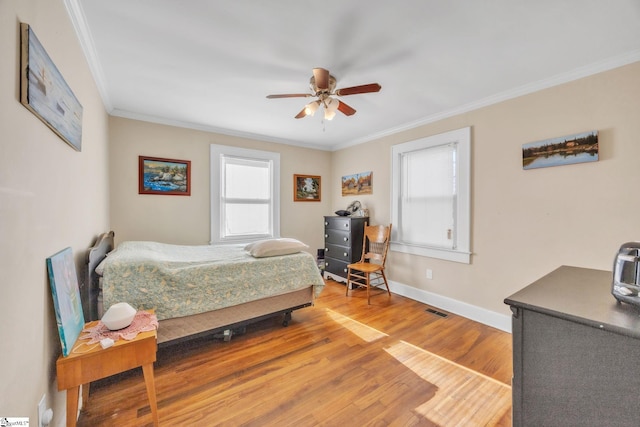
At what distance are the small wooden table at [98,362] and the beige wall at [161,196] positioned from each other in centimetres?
218

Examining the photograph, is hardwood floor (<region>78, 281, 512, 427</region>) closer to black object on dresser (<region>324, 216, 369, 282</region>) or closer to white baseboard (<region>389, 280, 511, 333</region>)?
white baseboard (<region>389, 280, 511, 333</region>)

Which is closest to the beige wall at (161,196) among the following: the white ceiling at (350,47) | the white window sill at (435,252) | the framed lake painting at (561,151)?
the white ceiling at (350,47)

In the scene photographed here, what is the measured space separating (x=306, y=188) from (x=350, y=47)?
9.64ft

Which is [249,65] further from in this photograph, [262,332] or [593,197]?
[593,197]

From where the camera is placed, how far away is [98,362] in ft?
4.24

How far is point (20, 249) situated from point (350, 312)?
2.79 meters

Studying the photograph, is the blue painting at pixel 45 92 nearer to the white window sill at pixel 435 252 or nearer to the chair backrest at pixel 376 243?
the chair backrest at pixel 376 243

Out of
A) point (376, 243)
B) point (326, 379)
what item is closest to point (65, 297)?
point (326, 379)

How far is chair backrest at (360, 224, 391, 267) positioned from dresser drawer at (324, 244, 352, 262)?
0.24 meters

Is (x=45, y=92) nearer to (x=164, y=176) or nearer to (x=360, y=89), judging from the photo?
(x=360, y=89)

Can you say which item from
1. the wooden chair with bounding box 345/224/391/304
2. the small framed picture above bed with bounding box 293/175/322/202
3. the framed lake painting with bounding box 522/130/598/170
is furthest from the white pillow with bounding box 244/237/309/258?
the framed lake painting with bounding box 522/130/598/170

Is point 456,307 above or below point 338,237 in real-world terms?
below

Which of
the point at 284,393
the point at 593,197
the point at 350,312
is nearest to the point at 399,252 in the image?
the point at 350,312

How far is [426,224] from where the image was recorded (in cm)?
337
